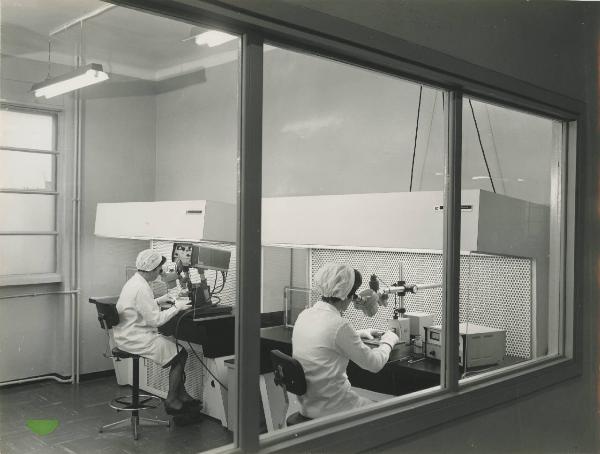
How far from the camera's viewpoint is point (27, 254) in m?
3.19

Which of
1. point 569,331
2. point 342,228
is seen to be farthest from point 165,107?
point 569,331

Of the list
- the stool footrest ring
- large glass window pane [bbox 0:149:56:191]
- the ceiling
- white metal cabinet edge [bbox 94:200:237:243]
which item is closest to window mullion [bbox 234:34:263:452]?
the ceiling

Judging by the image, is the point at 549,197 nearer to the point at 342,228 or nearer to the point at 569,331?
the point at 569,331

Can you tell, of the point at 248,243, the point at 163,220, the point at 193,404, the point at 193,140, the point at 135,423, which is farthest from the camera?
the point at 193,404

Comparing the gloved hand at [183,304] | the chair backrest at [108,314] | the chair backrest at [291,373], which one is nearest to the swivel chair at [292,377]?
the chair backrest at [291,373]

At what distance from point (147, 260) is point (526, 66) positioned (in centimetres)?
239

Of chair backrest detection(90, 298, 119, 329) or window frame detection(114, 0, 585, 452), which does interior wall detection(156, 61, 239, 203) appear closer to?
chair backrest detection(90, 298, 119, 329)

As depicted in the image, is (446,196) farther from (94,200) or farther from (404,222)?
(94,200)

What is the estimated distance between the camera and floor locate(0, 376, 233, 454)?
→ 9.77 ft

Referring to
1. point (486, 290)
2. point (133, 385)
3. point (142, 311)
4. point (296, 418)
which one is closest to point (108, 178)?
point (142, 311)

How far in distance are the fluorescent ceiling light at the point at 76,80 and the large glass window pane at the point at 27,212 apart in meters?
0.60

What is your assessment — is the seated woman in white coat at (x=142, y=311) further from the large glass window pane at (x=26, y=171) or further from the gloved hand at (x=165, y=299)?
the large glass window pane at (x=26, y=171)

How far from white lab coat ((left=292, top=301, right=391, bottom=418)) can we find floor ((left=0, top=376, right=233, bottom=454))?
3.20ft

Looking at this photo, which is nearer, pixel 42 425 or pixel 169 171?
pixel 42 425
